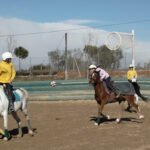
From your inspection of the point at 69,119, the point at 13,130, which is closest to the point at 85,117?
the point at 69,119

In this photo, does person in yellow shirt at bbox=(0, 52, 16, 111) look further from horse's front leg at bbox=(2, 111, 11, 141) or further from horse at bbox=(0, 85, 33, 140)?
horse's front leg at bbox=(2, 111, 11, 141)

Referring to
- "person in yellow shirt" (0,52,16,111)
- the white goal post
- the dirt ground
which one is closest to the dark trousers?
"person in yellow shirt" (0,52,16,111)

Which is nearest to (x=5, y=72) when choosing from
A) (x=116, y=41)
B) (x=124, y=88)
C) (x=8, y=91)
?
(x=8, y=91)

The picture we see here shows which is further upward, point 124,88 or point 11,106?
point 124,88

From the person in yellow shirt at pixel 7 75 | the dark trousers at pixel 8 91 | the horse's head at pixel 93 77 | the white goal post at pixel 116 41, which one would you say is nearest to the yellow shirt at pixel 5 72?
the person in yellow shirt at pixel 7 75

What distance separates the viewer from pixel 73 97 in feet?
80.3

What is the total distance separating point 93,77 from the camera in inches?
546

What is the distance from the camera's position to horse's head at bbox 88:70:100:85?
544 inches

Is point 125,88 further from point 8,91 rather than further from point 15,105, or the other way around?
point 8,91

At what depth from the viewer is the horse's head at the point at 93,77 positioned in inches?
544

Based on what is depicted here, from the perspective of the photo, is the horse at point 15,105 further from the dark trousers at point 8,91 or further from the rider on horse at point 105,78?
the rider on horse at point 105,78

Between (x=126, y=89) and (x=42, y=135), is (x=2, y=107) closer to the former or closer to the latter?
(x=42, y=135)

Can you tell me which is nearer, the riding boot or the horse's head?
the riding boot

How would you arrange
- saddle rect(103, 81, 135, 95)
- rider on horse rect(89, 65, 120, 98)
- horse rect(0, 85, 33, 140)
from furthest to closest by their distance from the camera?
saddle rect(103, 81, 135, 95) < rider on horse rect(89, 65, 120, 98) < horse rect(0, 85, 33, 140)
